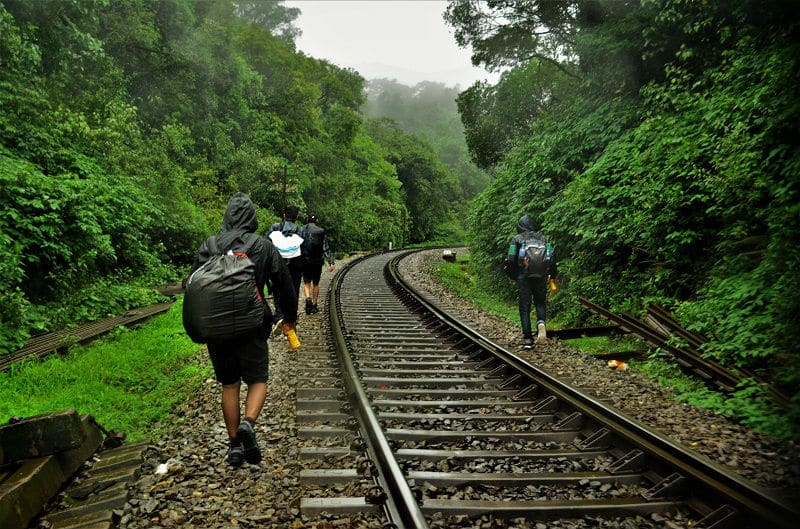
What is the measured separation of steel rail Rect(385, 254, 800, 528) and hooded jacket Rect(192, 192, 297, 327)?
277 centimetres

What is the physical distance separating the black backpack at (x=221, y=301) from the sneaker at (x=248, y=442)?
65cm

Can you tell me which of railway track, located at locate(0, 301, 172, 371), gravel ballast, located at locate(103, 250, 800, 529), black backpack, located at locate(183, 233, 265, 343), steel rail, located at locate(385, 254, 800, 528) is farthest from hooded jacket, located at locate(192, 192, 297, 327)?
railway track, located at locate(0, 301, 172, 371)

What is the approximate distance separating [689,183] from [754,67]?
1719 mm

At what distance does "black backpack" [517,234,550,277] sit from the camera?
7.25m

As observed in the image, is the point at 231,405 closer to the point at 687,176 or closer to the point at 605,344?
the point at 605,344

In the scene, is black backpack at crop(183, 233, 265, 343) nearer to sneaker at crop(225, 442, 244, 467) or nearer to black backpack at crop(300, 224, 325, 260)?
sneaker at crop(225, 442, 244, 467)

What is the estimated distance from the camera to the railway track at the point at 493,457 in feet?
9.07

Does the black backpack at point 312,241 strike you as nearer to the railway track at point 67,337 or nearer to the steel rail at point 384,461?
the steel rail at point 384,461

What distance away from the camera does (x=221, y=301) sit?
3256 millimetres

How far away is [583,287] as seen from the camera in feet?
30.5

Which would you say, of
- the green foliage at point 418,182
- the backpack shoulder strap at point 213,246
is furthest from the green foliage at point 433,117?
the backpack shoulder strap at point 213,246

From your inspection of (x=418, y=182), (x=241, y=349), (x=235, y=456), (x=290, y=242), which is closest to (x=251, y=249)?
(x=241, y=349)

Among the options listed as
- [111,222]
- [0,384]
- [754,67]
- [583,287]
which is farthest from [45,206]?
[754,67]

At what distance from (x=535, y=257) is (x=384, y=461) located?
4881 mm
